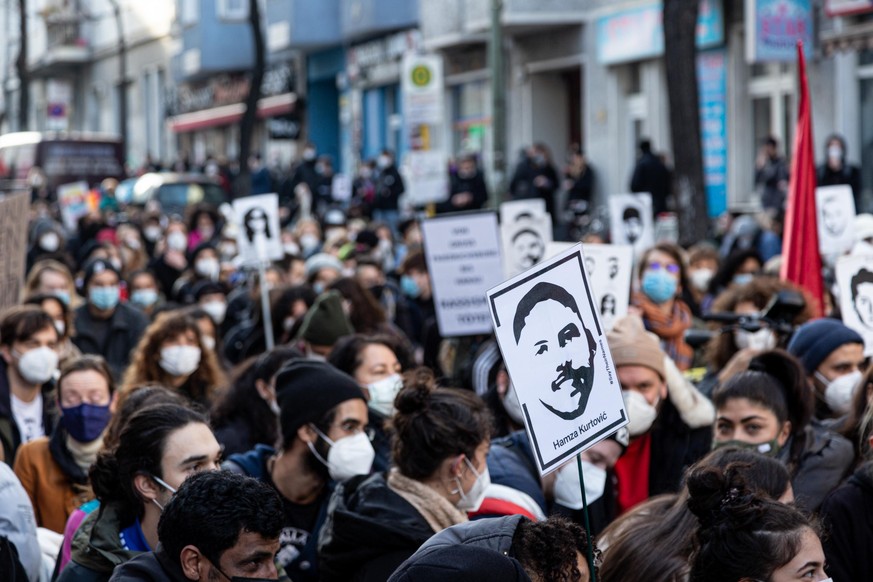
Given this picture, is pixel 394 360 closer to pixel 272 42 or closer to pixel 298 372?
pixel 298 372

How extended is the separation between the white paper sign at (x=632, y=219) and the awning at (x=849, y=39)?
7.97m

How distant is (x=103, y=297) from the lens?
11.2 meters

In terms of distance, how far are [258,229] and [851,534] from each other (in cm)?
831

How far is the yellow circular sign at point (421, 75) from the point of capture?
867 inches

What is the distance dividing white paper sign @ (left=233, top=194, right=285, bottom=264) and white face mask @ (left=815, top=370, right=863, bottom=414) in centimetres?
637

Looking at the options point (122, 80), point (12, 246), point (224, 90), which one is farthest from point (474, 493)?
point (224, 90)

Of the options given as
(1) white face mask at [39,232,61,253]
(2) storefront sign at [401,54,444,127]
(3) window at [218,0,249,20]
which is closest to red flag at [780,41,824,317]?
(1) white face mask at [39,232,61,253]

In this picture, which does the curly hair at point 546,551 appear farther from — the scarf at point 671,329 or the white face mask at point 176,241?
the white face mask at point 176,241

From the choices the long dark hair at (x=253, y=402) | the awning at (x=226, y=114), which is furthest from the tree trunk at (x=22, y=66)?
the long dark hair at (x=253, y=402)

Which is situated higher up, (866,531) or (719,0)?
(719,0)

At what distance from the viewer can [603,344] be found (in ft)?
14.0

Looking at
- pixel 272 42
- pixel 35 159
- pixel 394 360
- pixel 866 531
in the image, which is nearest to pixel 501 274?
pixel 394 360

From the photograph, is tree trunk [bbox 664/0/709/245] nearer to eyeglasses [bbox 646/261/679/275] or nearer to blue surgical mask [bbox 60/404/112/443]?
eyeglasses [bbox 646/261/679/275]

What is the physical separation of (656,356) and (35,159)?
3231cm
